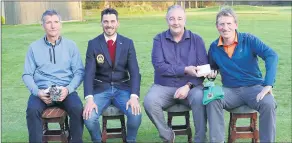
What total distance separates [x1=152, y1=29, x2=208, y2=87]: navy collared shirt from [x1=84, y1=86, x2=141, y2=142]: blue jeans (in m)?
0.41

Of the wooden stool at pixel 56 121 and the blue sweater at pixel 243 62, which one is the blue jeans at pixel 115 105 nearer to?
the wooden stool at pixel 56 121

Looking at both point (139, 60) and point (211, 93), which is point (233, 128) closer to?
point (211, 93)

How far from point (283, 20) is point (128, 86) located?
59.4ft

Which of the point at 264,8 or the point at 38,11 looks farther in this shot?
the point at 264,8

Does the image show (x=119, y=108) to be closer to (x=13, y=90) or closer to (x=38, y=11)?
(x=13, y=90)

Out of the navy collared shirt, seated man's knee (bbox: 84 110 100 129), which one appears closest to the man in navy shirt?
the navy collared shirt

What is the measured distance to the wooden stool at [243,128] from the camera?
12.8 ft

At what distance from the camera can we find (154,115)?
387 centimetres

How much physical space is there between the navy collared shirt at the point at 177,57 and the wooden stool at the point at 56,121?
100 centimetres

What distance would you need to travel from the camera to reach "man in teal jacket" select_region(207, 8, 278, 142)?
371 centimetres

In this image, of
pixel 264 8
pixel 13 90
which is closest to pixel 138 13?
pixel 264 8

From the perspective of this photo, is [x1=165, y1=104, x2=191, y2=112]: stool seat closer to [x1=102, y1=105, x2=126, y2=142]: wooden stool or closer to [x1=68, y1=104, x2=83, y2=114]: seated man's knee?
[x1=102, y1=105, x2=126, y2=142]: wooden stool

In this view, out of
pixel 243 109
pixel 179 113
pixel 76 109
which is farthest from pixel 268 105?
pixel 76 109

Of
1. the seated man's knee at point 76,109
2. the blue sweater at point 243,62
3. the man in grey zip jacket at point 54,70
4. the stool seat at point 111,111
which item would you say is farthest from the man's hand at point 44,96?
the blue sweater at point 243,62
